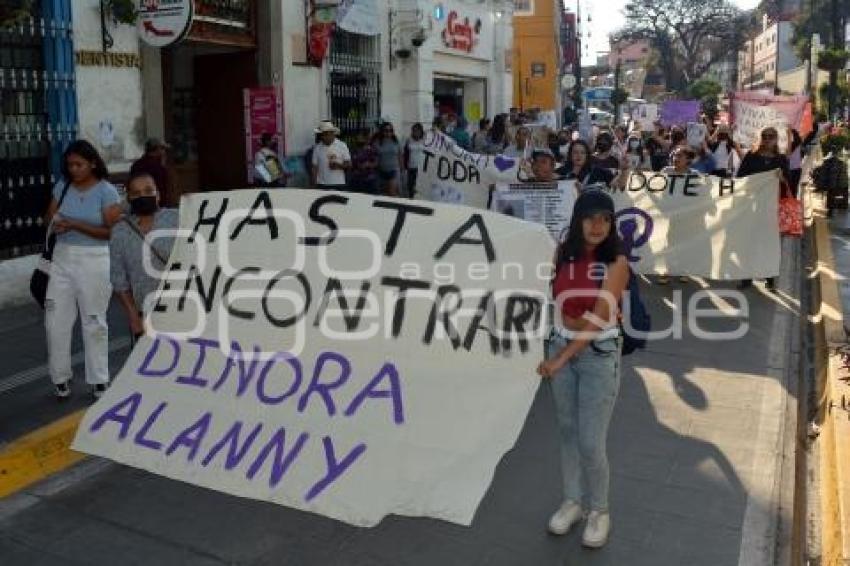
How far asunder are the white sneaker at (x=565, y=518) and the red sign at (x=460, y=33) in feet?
56.6

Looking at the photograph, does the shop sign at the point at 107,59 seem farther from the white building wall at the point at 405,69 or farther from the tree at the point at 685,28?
the tree at the point at 685,28

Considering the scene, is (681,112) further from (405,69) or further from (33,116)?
(33,116)

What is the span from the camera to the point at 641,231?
10.3 meters

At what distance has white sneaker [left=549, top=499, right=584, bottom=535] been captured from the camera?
14.3 feet

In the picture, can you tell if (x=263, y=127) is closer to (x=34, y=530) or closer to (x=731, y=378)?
(x=731, y=378)

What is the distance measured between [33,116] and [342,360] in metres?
6.78

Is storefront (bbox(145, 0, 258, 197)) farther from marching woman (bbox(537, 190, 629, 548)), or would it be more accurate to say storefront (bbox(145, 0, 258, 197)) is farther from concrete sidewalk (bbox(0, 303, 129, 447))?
marching woman (bbox(537, 190, 629, 548))

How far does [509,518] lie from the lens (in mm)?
4578

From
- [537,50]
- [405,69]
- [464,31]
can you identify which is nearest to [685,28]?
→ [537,50]

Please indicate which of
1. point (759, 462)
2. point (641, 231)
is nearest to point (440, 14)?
point (641, 231)

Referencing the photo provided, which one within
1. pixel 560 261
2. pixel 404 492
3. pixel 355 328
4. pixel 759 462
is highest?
pixel 560 261

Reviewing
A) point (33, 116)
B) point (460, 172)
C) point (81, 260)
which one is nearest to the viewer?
point (81, 260)

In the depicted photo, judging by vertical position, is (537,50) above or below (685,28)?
below

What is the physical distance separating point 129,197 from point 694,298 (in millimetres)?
6257
